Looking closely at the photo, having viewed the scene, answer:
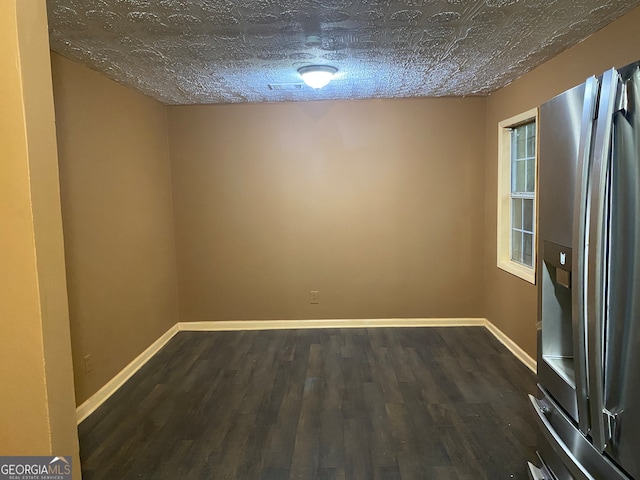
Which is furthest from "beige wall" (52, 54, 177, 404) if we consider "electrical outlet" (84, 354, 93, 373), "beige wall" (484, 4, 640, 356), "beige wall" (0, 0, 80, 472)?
"beige wall" (484, 4, 640, 356)

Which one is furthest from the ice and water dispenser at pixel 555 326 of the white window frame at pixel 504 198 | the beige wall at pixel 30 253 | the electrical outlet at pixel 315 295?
the electrical outlet at pixel 315 295

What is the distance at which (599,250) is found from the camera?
51.6 inches

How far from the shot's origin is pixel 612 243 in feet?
4.25

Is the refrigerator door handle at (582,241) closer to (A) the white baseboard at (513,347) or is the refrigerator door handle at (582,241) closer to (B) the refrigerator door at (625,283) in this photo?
(B) the refrigerator door at (625,283)

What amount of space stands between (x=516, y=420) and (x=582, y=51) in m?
2.37

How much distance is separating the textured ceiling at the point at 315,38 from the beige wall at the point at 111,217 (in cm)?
30

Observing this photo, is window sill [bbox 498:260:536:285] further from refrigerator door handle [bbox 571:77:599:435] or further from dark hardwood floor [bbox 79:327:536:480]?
refrigerator door handle [bbox 571:77:599:435]

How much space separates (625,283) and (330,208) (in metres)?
3.48

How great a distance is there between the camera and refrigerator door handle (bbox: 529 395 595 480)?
4.93 feet

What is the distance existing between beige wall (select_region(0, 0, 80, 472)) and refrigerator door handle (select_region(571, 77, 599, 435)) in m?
1.56

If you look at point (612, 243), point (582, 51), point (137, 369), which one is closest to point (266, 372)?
point (137, 369)

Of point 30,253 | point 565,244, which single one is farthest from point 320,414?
point 30,253

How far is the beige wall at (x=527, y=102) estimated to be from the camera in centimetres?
238

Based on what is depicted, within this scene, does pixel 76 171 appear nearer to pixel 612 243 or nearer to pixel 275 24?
pixel 275 24
